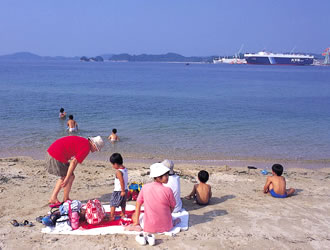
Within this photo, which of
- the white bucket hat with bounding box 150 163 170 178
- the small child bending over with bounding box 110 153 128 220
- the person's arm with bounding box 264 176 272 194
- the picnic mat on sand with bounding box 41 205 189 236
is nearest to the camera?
the white bucket hat with bounding box 150 163 170 178

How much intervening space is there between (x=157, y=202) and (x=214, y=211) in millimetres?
1648

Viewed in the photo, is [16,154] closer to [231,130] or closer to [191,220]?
[191,220]

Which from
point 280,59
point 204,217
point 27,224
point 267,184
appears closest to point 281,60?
point 280,59

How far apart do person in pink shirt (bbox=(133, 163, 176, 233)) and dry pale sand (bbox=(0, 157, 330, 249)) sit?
0.21 m

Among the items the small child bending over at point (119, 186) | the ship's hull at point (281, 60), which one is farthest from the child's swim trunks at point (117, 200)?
the ship's hull at point (281, 60)

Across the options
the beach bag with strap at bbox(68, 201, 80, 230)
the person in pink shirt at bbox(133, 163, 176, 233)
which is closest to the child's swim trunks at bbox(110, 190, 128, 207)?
the person in pink shirt at bbox(133, 163, 176, 233)

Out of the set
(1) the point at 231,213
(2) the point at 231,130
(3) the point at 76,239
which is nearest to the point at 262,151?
(2) the point at 231,130

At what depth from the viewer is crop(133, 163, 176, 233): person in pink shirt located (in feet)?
17.2

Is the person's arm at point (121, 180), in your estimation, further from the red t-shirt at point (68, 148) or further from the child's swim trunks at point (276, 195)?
the child's swim trunks at point (276, 195)

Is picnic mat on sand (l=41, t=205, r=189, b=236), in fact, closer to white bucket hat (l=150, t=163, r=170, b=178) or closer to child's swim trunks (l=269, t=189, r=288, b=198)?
white bucket hat (l=150, t=163, r=170, b=178)

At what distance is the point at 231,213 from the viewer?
6453mm

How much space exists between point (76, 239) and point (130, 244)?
842 mm

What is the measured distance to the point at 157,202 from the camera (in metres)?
5.36

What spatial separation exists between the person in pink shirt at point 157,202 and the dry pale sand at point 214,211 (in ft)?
0.68
